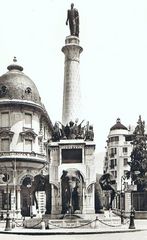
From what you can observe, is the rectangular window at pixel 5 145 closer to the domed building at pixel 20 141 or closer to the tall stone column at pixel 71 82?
the domed building at pixel 20 141

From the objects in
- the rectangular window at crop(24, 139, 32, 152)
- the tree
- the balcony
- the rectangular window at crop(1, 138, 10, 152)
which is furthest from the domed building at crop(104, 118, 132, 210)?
the rectangular window at crop(1, 138, 10, 152)

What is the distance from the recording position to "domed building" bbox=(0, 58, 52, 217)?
56.3 meters

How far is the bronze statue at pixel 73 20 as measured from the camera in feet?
121

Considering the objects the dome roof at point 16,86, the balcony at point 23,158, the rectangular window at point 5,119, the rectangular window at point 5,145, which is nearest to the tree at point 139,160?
the balcony at point 23,158

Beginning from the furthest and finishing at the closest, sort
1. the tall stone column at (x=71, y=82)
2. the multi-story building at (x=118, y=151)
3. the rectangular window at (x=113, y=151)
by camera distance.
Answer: the rectangular window at (x=113, y=151)
the multi-story building at (x=118, y=151)
the tall stone column at (x=71, y=82)

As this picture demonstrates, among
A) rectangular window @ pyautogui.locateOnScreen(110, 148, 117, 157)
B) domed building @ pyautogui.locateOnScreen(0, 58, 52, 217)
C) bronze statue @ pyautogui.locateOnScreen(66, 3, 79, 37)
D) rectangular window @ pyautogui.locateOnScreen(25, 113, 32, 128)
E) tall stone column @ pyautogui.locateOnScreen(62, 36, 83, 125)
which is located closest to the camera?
tall stone column @ pyautogui.locateOnScreen(62, 36, 83, 125)

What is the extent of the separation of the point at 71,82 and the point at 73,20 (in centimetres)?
549

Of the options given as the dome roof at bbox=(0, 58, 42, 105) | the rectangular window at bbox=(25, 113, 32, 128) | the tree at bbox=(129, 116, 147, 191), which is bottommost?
the tree at bbox=(129, 116, 147, 191)

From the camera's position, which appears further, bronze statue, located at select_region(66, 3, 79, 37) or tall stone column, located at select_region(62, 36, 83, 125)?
bronze statue, located at select_region(66, 3, 79, 37)

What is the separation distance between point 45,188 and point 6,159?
23.9m

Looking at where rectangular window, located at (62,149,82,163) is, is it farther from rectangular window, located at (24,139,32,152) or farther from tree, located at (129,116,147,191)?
rectangular window, located at (24,139,32,152)

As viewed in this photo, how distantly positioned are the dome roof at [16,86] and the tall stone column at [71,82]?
2453 cm

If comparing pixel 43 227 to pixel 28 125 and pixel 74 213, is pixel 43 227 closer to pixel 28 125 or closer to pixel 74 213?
pixel 74 213

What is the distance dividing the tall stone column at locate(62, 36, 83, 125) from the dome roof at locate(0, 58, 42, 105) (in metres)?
24.5
